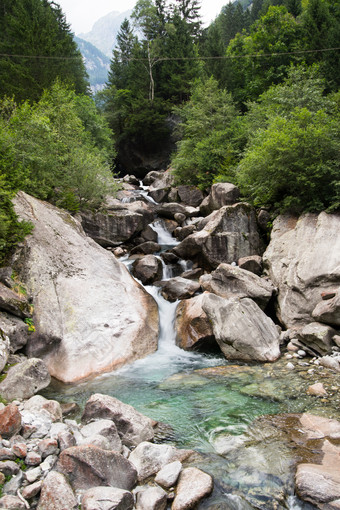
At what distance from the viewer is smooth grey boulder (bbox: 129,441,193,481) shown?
15.0 ft

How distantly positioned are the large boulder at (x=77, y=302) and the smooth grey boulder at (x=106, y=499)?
14.6 feet

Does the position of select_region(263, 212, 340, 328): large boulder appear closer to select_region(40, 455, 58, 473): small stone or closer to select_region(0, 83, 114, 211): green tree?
select_region(40, 455, 58, 473): small stone

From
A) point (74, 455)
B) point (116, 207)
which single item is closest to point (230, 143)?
point (116, 207)

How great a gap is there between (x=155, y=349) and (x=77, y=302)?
2.84 metres

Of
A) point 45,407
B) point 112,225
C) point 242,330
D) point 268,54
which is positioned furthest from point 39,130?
point 268,54

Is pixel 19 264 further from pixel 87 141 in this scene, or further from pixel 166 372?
pixel 87 141

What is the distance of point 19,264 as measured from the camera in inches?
367

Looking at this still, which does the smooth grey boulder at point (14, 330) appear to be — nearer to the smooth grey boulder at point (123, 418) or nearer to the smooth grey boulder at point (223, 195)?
the smooth grey boulder at point (123, 418)

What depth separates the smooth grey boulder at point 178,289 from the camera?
1255 cm

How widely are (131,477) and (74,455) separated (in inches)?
33.8

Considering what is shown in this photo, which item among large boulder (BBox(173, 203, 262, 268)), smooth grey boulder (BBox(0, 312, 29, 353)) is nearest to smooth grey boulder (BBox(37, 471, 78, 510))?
smooth grey boulder (BBox(0, 312, 29, 353))

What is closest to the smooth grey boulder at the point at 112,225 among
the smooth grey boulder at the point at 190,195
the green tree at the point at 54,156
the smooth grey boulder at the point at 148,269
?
the green tree at the point at 54,156

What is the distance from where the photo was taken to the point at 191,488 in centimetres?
423

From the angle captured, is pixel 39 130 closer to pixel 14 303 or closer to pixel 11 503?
pixel 14 303
